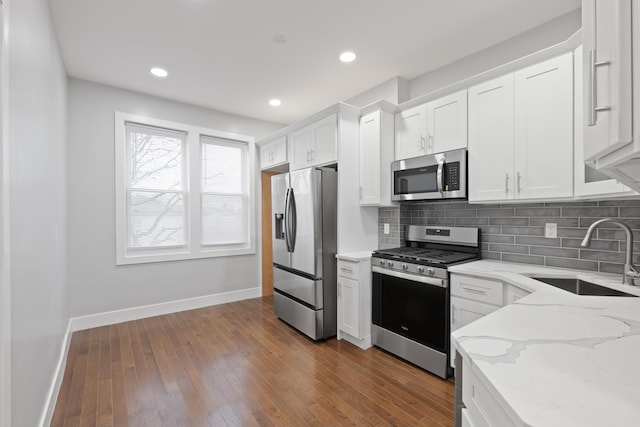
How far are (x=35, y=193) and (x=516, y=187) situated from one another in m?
3.13

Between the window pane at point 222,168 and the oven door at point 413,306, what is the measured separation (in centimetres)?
273

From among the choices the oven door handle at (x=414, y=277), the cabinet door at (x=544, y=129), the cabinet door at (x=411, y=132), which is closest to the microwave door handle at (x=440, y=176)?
the cabinet door at (x=411, y=132)

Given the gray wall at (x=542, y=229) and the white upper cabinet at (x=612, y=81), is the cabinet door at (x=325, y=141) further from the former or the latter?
the white upper cabinet at (x=612, y=81)

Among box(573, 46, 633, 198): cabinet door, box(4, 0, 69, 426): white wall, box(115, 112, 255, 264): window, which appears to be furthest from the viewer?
box(115, 112, 255, 264): window

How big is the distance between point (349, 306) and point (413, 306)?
673 mm

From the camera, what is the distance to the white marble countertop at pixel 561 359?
1.95 ft

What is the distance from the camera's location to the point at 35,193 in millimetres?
1680

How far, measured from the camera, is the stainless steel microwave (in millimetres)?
2535

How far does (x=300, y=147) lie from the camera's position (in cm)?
372

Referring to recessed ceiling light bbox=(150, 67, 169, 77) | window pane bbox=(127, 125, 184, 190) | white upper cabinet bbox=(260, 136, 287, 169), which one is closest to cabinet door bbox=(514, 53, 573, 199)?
white upper cabinet bbox=(260, 136, 287, 169)

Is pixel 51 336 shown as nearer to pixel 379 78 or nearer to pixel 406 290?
pixel 406 290

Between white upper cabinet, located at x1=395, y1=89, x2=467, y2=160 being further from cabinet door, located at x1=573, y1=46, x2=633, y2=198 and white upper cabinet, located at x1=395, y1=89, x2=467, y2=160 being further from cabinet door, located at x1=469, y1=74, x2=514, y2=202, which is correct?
cabinet door, located at x1=573, y1=46, x2=633, y2=198

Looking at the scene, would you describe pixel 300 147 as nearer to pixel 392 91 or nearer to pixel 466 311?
pixel 392 91

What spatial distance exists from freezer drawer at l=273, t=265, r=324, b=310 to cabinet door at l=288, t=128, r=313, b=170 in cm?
134
